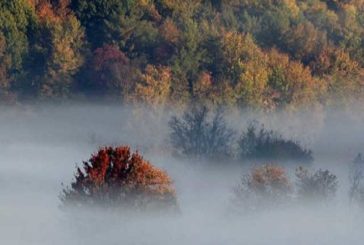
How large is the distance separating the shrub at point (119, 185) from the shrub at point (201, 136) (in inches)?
778

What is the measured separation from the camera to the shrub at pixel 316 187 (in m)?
62.8

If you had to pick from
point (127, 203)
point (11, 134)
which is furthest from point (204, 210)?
point (11, 134)

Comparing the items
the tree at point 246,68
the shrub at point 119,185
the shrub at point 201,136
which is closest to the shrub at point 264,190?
the shrub at point 119,185

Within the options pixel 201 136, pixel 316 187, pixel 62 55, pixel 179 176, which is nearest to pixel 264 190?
pixel 316 187

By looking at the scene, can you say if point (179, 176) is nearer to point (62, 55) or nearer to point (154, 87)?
point (154, 87)

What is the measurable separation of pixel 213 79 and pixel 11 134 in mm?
8547

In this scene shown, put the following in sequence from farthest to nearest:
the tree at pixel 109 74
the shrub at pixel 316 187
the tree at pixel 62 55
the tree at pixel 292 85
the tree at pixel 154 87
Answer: the tree at pixel 292 85 → the tree at pixel 62 55 → the tree at pixel 109 74 → the tree at pixel 154 87 → the shrub at pixel 316 187

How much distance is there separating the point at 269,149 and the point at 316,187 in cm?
1168

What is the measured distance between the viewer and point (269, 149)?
74.9 m

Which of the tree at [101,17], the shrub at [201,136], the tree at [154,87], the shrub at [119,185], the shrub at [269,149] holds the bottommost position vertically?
the shrub at [119,185]

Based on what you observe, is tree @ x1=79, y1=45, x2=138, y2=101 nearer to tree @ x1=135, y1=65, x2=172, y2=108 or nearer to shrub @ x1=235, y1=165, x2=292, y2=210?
tree @ x1=135, y1=65, x2=172, y2=108

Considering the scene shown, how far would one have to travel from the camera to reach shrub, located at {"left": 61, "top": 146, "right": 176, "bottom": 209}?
55.9m

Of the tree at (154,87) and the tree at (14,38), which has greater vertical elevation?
the tree at (14,38)

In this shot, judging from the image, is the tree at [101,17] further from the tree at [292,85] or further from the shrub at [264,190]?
the shrub at [264,190]
